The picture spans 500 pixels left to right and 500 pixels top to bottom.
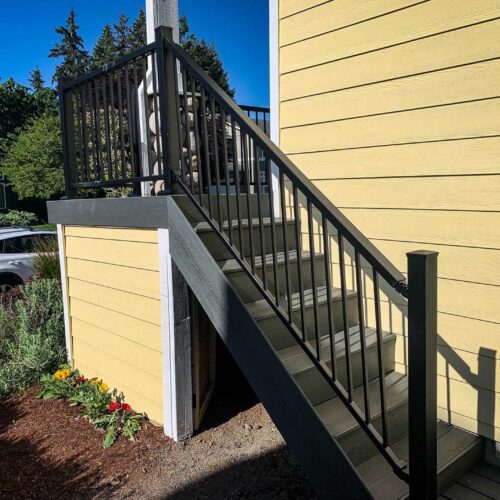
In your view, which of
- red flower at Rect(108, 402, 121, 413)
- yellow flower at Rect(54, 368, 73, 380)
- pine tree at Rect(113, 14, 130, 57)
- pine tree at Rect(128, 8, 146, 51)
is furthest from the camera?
pine tree at Rect(113, 14, 130, 57)

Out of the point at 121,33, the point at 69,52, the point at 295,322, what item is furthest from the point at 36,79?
the point at 295,322

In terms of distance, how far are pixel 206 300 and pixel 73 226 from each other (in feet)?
6.67

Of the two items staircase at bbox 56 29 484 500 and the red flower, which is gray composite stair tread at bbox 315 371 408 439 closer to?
staircase at bbox 56 29 484 500

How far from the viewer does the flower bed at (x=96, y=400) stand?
3.27m

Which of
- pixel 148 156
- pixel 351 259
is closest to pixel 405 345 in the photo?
pixel 351 259

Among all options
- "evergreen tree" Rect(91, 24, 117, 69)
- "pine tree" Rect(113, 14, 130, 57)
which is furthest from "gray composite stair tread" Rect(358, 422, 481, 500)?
"pine tree" Rect(113, 14, 130, 57)

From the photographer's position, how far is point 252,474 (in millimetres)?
2781

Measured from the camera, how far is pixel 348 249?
2.83 metres

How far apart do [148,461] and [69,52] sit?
38153 mm

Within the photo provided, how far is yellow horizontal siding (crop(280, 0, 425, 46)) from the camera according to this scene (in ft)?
8.44

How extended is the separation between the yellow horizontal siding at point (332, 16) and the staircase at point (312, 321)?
87 centimetres

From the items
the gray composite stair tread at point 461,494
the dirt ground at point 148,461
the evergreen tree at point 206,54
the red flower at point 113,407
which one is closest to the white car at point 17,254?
the dirt ground at point 148,461

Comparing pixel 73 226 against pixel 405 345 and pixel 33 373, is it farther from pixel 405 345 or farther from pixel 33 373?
pixel 405 345

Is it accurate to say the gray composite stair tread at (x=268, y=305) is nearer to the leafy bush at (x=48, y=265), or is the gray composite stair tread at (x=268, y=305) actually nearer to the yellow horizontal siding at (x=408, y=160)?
the yellow horizontal siding at (x=408, y=160)
